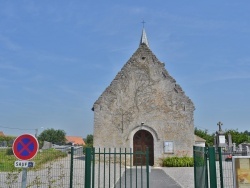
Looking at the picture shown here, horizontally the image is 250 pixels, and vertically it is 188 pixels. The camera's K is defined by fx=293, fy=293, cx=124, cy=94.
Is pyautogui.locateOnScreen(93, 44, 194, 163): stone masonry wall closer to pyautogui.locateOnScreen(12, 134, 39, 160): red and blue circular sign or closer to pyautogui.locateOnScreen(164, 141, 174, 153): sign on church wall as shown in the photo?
pyautogui.locateOnScreen(164, 141, 174, 153): sign on church wall

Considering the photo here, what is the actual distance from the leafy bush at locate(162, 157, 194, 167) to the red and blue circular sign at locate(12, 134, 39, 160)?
628 inches

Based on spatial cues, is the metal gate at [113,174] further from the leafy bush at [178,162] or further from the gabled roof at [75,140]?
the gabled roof at [75,140]

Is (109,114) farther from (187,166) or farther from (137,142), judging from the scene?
(187,166)

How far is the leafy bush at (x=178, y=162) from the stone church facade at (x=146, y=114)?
1.27 feet

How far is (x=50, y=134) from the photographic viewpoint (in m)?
91.3

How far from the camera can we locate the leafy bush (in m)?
20.7

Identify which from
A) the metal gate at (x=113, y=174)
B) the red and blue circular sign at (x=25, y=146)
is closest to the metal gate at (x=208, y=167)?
the metal gate at (x=113, y=174)

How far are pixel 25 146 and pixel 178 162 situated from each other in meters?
16.1

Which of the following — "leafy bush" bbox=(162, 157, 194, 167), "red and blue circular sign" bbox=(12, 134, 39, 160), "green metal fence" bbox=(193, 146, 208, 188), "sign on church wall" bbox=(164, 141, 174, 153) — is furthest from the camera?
"sign on church wall" bbox=(164, 141, 174, 153)

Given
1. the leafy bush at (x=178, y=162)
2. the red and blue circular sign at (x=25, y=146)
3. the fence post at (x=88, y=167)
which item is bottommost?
the leafy bush at (x=178, y=162)

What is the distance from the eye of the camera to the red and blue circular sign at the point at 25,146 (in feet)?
20.4

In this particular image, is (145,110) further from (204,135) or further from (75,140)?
(75,140)

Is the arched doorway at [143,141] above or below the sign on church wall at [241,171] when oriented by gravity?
above

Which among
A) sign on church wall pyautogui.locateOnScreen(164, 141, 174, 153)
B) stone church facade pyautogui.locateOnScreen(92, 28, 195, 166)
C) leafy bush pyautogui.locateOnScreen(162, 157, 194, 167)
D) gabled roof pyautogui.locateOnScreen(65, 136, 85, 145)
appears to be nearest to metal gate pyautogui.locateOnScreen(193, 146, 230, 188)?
leafy bush pyautogui.locateOnScreen(162, 157, 194, 167)
